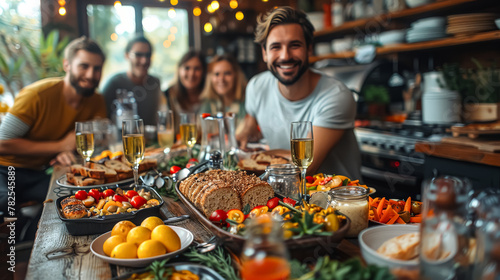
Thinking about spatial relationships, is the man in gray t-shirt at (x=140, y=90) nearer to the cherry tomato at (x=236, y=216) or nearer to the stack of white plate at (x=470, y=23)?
the stack of white plate at (x=470, y=23)

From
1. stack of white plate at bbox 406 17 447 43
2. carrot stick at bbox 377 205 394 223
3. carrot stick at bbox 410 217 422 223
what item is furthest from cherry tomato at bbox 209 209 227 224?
stack of white plate at bbox 406 17 447 43

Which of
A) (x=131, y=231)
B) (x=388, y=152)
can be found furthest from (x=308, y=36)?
(x=131, y=231)

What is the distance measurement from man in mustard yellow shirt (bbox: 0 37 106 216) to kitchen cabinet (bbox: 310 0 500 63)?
2676mm

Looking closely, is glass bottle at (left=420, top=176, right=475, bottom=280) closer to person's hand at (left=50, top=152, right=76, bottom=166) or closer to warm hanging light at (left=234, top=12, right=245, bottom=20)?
person's hand at (left=50, top=152, right=76, bottom=166)

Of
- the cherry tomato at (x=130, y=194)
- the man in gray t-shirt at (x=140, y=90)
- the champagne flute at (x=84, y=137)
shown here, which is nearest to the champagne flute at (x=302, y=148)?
the cherry tomato at (x=130, y=194)

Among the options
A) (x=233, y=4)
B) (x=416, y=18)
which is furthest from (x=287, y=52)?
(x=233, y=4)

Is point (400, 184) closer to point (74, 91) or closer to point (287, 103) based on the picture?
point (287, 103)

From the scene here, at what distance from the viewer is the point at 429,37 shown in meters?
3.49

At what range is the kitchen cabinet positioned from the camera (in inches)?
128

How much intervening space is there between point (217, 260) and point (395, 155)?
8.58 feet

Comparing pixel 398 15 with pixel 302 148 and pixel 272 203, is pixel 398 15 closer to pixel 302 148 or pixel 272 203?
pixel 302 148

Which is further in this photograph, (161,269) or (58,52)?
(58,52)

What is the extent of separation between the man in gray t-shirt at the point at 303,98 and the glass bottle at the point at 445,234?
144 centimetres

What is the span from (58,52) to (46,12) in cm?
51
